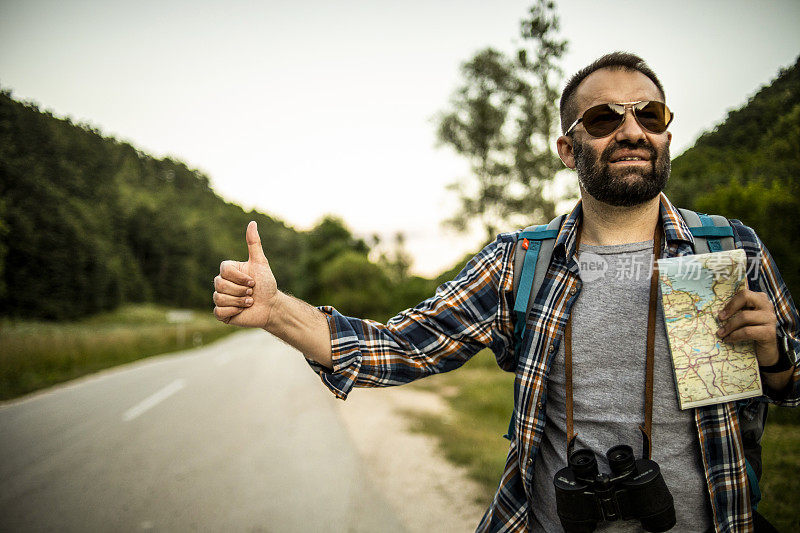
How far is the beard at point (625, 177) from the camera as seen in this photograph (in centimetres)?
156

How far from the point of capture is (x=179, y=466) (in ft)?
15.6

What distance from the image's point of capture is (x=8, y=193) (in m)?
10.6

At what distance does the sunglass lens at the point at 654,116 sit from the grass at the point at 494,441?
11.0 feet

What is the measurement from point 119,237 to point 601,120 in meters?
67.6

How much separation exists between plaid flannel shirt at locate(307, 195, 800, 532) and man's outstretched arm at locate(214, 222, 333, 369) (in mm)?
63

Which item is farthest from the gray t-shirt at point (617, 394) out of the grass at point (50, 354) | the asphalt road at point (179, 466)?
the grass at point (50, 354)

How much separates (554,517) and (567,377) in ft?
1.71

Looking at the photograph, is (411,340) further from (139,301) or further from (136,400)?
(139,301)

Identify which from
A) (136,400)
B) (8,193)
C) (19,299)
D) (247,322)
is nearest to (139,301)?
(19,299)

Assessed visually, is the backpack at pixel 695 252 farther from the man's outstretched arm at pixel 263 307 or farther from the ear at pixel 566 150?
the man's outstretched arm at pixel 263 307

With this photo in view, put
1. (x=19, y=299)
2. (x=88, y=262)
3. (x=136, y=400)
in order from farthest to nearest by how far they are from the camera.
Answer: (x=88, y=262)
(x=19, y=299)
(x=136, y=400)

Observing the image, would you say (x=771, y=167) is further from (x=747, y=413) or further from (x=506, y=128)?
(x=506, y=128)

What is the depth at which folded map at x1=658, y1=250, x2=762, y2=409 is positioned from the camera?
4.45 feet

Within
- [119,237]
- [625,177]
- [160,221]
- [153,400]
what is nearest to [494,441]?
[625,177]
